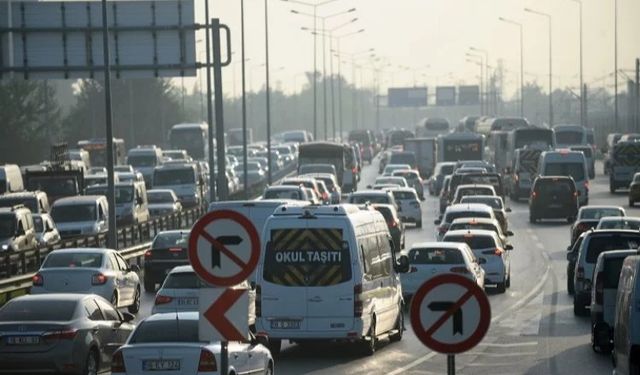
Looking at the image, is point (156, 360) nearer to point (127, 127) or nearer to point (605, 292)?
point (605, 292)

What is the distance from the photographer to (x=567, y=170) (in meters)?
74.1

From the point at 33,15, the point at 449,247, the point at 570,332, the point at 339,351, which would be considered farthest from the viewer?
the point at 33,15

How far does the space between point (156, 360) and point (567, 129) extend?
88.8 meters

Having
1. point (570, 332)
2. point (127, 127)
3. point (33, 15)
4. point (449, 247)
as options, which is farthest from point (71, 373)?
point (127, 127)

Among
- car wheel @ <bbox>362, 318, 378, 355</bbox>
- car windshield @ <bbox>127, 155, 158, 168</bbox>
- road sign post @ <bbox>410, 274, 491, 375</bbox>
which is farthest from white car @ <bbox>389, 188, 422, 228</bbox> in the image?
road sign post @ <bbox>410, 274, 491, 375</bbox>

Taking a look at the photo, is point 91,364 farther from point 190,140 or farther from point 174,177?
point 190,140

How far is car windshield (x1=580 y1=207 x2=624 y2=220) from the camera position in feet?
165

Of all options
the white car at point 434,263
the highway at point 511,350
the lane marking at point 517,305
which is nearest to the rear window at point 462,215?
the lane marking at point 517,305

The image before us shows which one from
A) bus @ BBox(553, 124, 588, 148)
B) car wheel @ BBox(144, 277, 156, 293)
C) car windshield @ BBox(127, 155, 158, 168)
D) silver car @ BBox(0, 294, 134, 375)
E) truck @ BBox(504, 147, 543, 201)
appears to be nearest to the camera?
silver car @ BBox(0, 294, 134, 375)

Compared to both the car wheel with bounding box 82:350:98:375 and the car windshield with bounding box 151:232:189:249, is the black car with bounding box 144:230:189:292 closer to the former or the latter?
the car windshield with bounding box 151:232:189:249

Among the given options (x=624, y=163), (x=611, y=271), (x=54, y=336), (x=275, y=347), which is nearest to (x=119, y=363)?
(x=54, y=336)

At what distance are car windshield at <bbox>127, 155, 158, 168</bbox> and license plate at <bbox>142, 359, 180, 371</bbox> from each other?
74.8 m

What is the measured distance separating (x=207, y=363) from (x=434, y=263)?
1619 centimetres

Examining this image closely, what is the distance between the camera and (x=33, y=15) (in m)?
52.3
